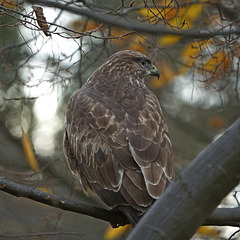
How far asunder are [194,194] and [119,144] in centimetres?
234

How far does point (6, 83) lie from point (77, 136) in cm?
127

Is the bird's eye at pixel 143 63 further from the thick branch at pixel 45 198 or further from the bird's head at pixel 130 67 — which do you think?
the thick branch at pixel 45 198

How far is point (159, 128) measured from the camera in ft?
19.0

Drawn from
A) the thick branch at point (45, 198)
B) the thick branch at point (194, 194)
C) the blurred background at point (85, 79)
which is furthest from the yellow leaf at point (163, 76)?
the thick branch at point (194, 194)

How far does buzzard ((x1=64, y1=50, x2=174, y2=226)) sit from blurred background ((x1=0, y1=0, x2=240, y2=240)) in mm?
397

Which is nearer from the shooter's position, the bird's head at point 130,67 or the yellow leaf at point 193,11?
the yellow leaf at point 193,11

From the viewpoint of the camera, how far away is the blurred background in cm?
593

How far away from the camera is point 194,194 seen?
3.17 meters

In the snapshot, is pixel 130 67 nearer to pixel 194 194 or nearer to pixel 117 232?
pixel 117 232

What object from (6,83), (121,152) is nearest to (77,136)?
(121,152)

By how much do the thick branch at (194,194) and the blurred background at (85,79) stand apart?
2094 millimetres

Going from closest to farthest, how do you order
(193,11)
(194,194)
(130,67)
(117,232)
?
(194,194) < (193,11) < (130,67) < (117,232)

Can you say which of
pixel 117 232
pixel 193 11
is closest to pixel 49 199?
pixel 117 232

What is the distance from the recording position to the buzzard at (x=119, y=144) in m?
5.20
